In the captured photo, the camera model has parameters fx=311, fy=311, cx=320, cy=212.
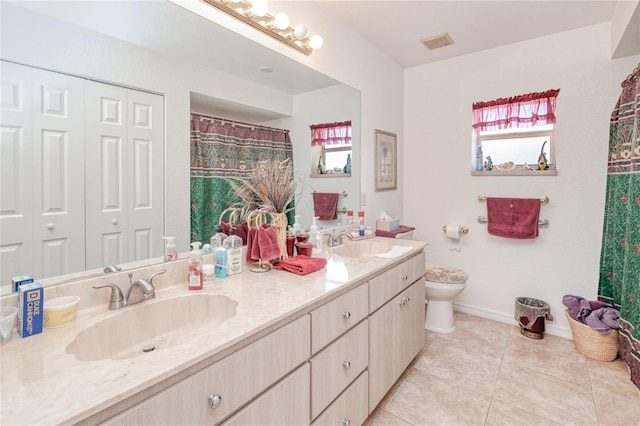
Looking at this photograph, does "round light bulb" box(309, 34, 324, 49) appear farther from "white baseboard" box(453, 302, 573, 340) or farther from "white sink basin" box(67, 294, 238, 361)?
"white baseboard" box(453, 302, 573, 340)

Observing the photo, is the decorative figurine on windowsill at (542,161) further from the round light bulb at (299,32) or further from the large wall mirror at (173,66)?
the round light bulb at (299,32)

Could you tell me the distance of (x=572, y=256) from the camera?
249 centimetres

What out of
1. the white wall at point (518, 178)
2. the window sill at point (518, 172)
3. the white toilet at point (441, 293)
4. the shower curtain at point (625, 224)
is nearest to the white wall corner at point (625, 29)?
the white wall at point (518, 178)

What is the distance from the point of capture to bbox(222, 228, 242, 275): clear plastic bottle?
4.54 ft

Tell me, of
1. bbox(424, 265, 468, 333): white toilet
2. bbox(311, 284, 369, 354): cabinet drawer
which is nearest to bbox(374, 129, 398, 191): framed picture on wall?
bbox(424, 265, 468, 333): white toilet

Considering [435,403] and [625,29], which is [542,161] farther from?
[435,403]

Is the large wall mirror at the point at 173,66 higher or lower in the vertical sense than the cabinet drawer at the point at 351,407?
higher

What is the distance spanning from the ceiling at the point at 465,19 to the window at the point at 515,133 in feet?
1.61

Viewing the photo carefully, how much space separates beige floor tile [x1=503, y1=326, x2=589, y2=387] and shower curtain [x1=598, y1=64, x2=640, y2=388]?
259 mm

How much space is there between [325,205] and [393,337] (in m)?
0.96

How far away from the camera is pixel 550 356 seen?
2232 millimetres

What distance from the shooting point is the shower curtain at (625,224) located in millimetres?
1817

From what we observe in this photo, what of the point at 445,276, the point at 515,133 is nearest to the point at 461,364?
the point at 445,276

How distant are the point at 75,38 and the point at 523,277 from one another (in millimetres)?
3284
